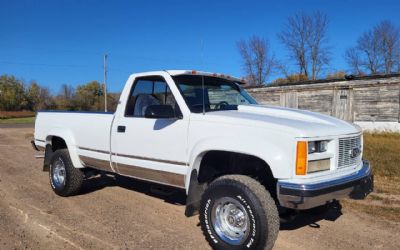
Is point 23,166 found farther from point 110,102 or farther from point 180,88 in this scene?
point 180,88

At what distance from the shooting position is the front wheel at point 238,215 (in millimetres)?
3891

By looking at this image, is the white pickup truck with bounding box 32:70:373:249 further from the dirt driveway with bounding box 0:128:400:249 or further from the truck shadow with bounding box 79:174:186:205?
the truck shadow with bounding box 79:174:186:205

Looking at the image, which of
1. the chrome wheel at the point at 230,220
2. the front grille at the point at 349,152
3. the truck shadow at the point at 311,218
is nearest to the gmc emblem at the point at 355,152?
the front grille at the point at 349,152

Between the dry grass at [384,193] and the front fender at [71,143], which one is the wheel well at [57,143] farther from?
the dry grass at [384,193]

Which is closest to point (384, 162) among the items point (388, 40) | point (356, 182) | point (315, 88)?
point (356, 182)

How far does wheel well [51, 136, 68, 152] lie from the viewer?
717 cm

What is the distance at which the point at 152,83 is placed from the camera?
5.64 meters

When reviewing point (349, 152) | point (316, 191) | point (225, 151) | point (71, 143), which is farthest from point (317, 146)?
point (71, 143)

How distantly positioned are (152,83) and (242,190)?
2.32m

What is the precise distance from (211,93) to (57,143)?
3.39 metres

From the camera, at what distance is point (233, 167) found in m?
4.66

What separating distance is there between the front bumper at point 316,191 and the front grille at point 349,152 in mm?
155

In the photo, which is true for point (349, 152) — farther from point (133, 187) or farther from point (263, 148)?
point (133, 187)

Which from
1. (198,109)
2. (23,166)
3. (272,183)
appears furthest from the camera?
(23,166)
